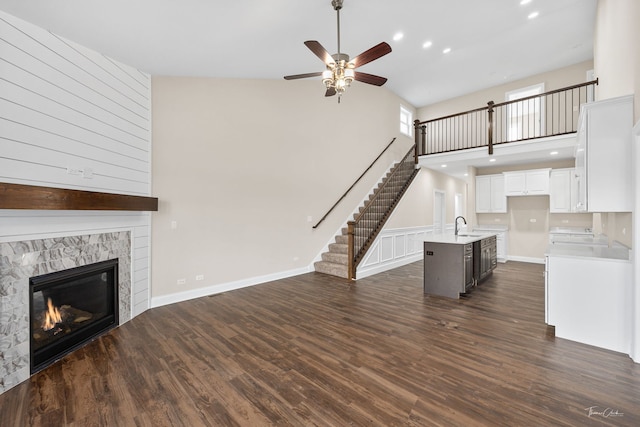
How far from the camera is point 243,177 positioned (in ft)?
16.2

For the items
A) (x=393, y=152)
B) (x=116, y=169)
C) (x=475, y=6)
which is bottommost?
(x=116, y=169)

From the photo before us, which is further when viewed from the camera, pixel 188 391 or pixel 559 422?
pixel 188 391

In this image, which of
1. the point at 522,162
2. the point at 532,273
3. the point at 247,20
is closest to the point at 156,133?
the point at 247,20

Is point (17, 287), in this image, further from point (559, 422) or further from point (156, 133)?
point (559, 422)

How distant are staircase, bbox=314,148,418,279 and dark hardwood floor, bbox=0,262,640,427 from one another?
6.46 feet

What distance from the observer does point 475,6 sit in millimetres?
4457

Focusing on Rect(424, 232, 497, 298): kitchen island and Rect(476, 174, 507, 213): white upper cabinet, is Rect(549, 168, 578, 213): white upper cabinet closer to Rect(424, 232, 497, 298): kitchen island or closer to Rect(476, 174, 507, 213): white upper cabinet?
Rect(476, 174, 507, 213): white upper cabinet

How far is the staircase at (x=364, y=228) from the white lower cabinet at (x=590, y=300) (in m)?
3.09

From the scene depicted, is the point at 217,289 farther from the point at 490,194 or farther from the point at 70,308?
the point at 490,194

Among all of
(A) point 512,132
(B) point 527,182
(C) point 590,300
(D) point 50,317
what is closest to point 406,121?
(A) point 512,132

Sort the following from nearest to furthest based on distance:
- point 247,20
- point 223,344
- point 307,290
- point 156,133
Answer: point 223,344, point 247,20, point 156,133, point 307,290

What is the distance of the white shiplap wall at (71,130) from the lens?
7.96 feet

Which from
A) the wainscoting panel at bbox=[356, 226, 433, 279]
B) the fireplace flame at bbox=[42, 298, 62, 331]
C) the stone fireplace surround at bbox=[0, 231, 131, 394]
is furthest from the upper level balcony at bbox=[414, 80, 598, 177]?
the fireplace flame at bbox=[42, 298, 62, 331]

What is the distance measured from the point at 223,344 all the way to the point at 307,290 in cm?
203
